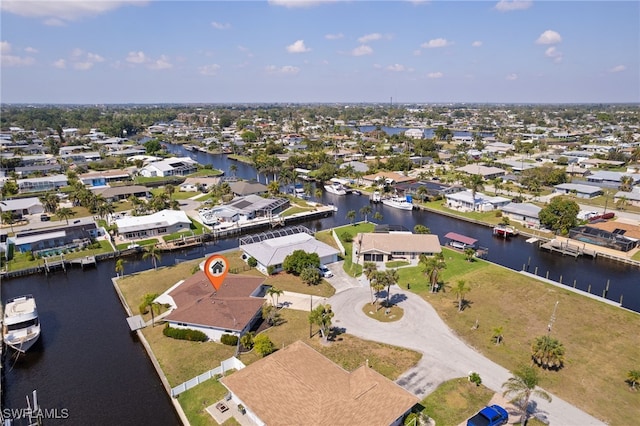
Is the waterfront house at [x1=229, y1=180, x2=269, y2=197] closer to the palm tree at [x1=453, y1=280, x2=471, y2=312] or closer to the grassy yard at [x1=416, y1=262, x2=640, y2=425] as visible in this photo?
the grassy yard at [x1=416, y1=262, x2=640, y2=425]

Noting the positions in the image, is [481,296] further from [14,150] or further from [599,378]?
[14,150]

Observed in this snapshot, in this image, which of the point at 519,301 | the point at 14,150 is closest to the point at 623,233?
the point at 519,301

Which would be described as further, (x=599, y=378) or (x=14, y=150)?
(x=14, y=150)

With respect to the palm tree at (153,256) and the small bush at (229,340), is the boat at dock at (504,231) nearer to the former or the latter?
the small bush at (229,340)

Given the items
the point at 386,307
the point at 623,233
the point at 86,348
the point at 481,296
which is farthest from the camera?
the point at 623,233

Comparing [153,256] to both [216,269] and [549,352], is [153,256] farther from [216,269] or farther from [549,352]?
[549,352]

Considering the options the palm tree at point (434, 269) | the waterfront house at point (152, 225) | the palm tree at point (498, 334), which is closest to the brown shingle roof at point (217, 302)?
the palm tree at point (434, 269)

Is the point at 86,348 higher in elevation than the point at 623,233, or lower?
lower
